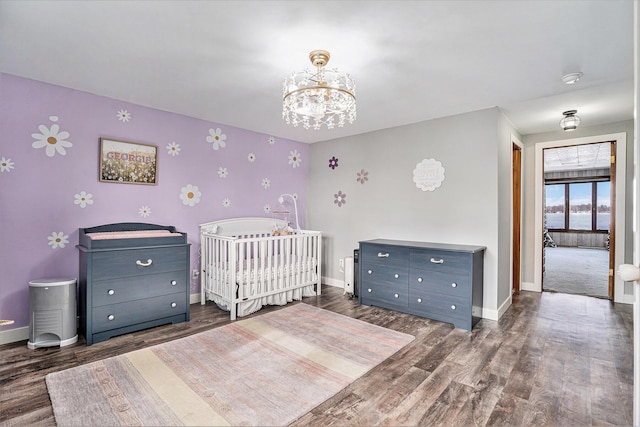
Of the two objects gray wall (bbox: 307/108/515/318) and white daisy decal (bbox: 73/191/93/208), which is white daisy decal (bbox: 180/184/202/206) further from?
gray wall (bbox: 307/108/515/318)

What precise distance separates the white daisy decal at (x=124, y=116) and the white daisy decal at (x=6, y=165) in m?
0.94

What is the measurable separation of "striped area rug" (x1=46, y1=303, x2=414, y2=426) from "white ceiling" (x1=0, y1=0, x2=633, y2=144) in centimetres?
220

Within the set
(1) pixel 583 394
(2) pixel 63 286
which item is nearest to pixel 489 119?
(1) pixel 583 394

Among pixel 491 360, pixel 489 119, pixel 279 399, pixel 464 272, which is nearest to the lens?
pixel 279 399

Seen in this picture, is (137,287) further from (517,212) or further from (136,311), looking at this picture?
(517,212)

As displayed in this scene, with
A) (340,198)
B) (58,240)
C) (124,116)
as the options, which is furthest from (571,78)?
(58,240)

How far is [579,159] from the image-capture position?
7.09m

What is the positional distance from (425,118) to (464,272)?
1804 mm

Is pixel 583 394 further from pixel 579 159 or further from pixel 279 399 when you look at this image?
pixel 579 159

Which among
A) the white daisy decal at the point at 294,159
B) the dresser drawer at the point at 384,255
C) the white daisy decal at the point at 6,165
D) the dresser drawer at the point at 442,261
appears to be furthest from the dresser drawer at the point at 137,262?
the dresser drawer at the point at 442,261

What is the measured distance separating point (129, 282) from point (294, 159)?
2.85 m

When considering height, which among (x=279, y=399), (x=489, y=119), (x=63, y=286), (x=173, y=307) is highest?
(x=489, y=119)

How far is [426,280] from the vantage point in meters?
3.13

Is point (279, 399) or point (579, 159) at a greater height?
point (579, 159)
